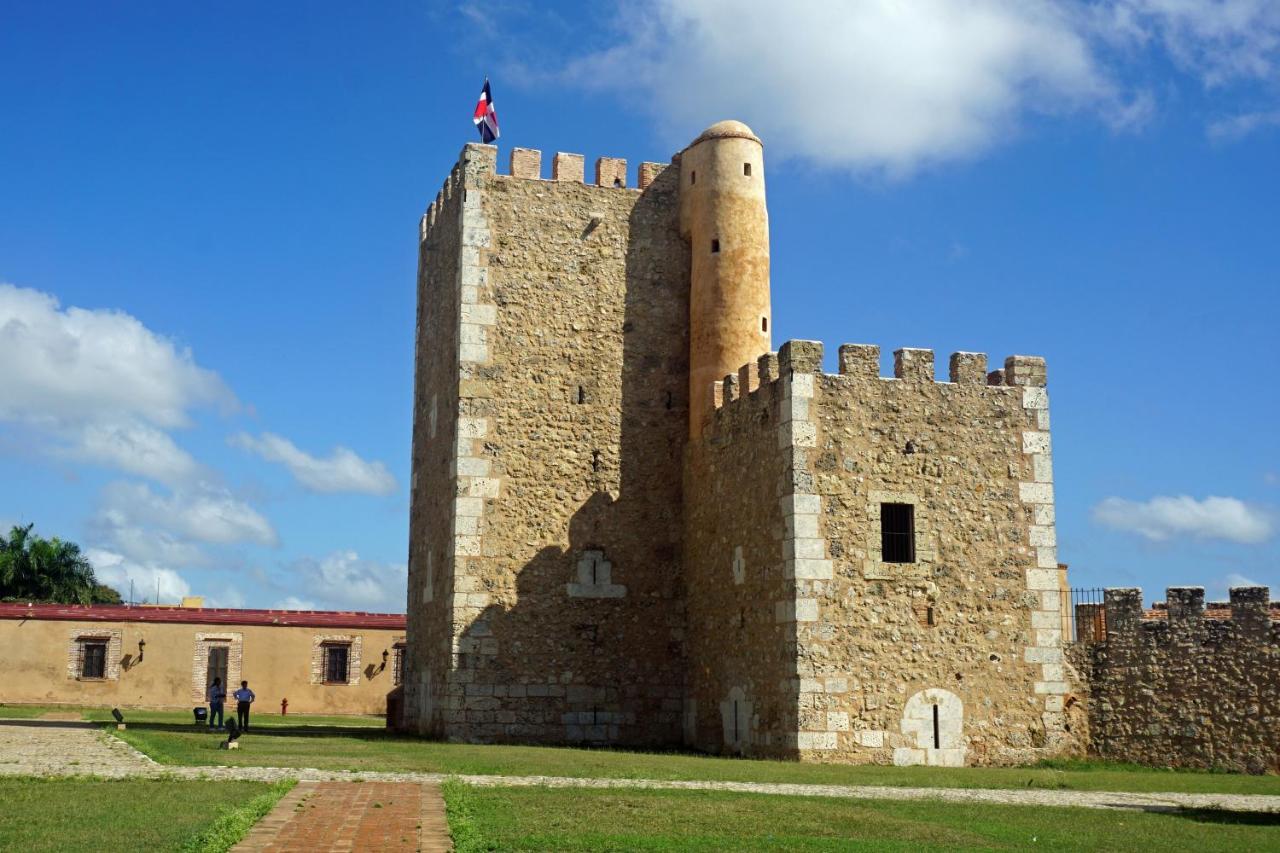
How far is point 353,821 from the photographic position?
33.9 ft

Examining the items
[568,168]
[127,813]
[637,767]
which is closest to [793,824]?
[127,813]

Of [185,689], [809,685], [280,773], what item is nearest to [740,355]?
[809,685]

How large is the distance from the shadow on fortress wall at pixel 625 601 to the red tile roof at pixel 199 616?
20.2m

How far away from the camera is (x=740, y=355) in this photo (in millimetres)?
24438

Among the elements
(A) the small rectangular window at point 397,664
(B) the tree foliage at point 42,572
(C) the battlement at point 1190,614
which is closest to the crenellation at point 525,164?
(C) the battlement at point 1190,614

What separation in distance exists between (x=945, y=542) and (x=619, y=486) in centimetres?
641

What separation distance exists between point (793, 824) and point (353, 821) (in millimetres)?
3542

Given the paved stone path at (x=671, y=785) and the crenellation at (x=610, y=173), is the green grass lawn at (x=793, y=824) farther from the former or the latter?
the crenellation at (x=610, y=173)

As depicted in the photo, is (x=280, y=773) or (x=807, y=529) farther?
(x=807, y=529)

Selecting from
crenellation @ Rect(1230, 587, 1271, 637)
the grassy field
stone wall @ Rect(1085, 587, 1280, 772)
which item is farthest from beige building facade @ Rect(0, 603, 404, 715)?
crenellation @ Rect(1230, 587, 1271, 637)

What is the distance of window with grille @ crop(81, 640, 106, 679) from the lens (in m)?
39.6

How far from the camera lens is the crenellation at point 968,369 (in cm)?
2172

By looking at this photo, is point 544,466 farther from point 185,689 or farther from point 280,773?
point 185,689

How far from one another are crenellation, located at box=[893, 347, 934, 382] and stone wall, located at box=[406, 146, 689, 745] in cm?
514
